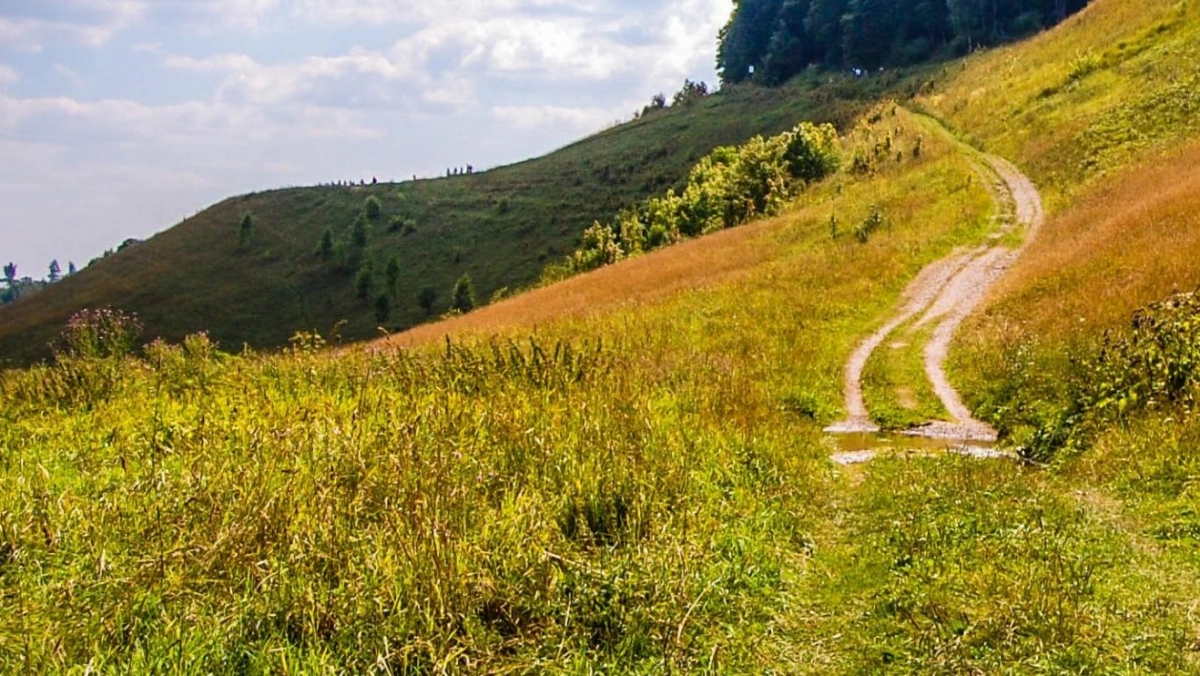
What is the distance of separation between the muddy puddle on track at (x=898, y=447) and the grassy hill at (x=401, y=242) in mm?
65790

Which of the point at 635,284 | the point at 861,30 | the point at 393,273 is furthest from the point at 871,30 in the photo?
the point at 635,284

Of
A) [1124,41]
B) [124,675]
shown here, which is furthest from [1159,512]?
[1124,41]

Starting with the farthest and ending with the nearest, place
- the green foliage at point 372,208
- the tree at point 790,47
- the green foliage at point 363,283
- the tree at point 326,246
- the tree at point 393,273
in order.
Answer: the green foliage at point 372,208, the tree at point 326,246, the tree at point 790,47, the green foliage at point 363,283, the tree at point 393,273

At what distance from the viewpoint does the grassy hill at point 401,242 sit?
8869 centimetres

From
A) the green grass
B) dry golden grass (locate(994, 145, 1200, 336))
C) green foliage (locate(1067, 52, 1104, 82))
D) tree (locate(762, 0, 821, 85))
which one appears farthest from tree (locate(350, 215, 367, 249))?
the green grass

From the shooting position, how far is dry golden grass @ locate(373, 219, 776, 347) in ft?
81.0

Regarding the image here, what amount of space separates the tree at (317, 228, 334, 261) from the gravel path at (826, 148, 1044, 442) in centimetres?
9391

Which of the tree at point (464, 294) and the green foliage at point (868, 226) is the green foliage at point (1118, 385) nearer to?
the green foliage at point (868, 226)

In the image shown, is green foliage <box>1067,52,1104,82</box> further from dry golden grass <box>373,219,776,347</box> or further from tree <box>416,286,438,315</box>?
tree <box>416,286,438,315</box>

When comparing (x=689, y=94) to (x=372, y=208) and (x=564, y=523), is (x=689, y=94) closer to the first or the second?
(x=372, y=208)

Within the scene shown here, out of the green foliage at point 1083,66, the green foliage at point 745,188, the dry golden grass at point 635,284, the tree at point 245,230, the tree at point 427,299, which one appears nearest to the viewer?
the dry golden grass at point 635,284

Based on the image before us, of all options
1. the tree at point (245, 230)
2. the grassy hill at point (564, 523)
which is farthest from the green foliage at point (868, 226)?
the tree at point (245, 230)

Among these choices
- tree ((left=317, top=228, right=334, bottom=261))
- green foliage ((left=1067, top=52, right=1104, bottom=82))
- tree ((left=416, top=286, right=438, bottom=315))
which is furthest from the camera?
tree ((left=317, top=228, right=334, bottom=261))

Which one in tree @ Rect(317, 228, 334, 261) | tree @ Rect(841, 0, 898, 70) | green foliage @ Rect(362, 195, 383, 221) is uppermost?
tree @ Rect(841, 0, 898, 70)
